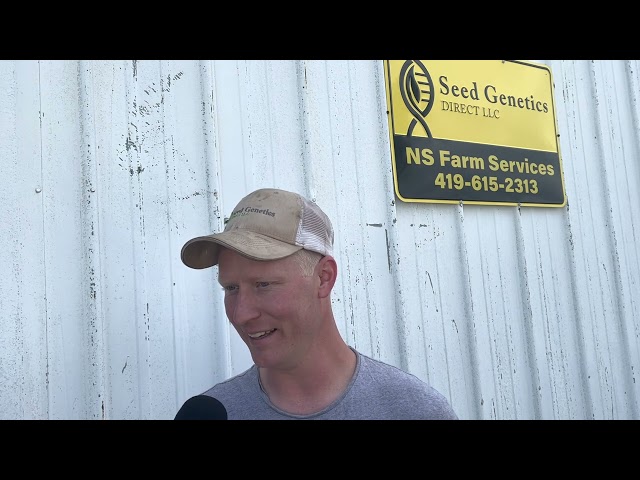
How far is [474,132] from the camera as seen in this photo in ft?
8.86

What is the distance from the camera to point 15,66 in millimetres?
1783

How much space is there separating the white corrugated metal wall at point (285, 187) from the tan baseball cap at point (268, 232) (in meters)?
Answer: 0.31

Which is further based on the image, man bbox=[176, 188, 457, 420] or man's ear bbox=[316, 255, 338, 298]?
man's ear bbox=[316, 255, 338, 298]

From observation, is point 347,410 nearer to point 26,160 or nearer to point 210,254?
point 210,254

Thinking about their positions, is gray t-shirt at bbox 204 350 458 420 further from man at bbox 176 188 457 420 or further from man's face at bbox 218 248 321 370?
man's face at bbox 218 248 321 370

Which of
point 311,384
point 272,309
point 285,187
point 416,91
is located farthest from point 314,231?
point 416,91

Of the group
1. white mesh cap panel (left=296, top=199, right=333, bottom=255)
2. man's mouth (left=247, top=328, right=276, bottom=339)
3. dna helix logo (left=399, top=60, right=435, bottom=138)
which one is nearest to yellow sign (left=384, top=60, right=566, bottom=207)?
dna helix logo (left=399, top=60, right=435, bottom=138)

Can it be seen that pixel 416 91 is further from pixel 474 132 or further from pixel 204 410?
pixel 204 410

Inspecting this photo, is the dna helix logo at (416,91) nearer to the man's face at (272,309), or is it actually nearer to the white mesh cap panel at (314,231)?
the white mesh cap panel at (314,231)

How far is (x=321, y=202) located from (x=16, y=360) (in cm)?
112

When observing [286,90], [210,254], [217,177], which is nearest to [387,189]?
[286,90]

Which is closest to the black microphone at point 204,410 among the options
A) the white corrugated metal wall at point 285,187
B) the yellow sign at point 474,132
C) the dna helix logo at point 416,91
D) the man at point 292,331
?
the man at point 292,331

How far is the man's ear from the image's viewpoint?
164 cm

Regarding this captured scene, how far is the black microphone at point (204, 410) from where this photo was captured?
89 cm
